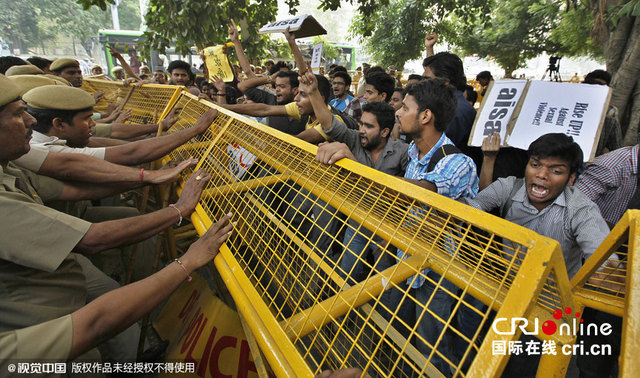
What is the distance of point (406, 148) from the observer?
Answer: 2.59 m

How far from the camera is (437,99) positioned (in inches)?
78.8

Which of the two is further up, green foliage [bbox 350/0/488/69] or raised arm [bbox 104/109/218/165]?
green foliage [bbox 350/0/488/69]

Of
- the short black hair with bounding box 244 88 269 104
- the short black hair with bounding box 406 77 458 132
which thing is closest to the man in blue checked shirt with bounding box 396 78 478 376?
the short black hair with bounding box 406 77 458 132

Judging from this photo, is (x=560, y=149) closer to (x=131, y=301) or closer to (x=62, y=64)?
(x=131, y=301)

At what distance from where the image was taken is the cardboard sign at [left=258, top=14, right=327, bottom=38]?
4.03 meters

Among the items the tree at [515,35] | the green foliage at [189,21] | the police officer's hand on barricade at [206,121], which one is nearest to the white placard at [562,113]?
the police officer's hand on barricade at [206,121]

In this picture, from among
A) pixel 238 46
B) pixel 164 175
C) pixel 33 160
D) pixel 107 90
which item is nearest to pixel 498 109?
pixel 164 175

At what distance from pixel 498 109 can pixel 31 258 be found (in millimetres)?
3054

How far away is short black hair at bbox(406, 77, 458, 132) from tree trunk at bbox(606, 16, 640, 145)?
4803 mm

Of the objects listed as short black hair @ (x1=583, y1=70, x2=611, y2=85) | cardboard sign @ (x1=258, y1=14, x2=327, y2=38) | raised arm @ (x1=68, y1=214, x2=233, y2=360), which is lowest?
raised arm @ (x1=68, y1=214, x2=233, y2=360)

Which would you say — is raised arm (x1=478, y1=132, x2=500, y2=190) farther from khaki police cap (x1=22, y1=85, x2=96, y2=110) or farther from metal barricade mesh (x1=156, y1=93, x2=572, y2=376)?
khaki police cap (x1=22, y1=85, x2=96, y2=110)

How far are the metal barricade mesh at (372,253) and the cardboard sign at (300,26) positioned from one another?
84.6 inches

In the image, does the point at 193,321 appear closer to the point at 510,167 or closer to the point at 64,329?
the point at 64,329

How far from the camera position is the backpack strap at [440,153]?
6.13 feet
